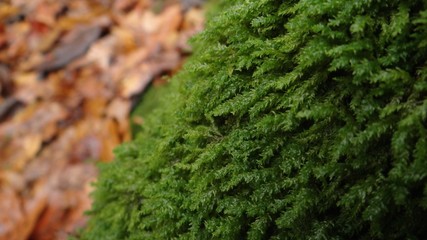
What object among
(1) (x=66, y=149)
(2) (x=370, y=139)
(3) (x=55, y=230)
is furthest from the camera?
(1) (x=66, y=149)

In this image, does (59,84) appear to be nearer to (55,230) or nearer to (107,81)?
(107,81)

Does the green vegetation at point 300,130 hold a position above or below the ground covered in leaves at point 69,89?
below

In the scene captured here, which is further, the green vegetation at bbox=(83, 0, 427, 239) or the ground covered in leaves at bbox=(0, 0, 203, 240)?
the ground covered in leaves at bbox=(0, 0, 203, 240)

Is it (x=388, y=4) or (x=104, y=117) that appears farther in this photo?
(x=104, y=117)

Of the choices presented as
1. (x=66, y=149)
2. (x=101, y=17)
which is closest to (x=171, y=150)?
(x=66, y=149)

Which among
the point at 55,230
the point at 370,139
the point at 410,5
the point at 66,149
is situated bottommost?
the point at 370,139
